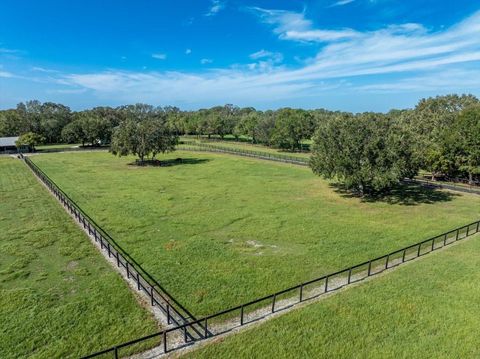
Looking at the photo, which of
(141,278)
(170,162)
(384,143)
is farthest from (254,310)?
(170,162)

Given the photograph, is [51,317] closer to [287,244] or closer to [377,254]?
[287,244]

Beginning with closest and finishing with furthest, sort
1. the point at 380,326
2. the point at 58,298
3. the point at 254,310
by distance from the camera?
the point at 380,326 < the point at 254,310 < the point at 58,298

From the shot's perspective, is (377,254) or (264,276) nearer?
(264,276)

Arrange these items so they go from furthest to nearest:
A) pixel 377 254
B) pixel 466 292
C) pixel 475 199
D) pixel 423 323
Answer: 1. pixel 475 199
2. pixel 377 254
3. pixel 466 292
4. pixel 423 323

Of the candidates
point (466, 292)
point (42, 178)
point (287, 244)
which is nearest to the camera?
point (466, 292)

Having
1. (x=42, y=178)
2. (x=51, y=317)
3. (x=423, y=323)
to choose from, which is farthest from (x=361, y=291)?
(x=42, y=178)

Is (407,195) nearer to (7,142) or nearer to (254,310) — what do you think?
(254,310)
